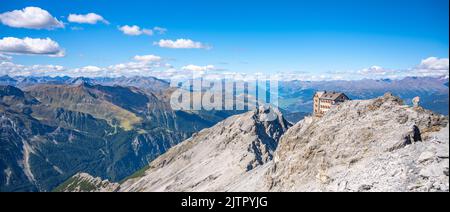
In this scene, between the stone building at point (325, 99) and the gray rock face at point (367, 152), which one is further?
the stone building at point (325, 99)

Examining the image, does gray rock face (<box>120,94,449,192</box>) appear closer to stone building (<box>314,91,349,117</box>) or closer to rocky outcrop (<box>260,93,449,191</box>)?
rocky outcrop (<box>260,93,449,191</box>)

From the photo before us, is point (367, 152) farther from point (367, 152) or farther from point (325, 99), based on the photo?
point (325, 99)

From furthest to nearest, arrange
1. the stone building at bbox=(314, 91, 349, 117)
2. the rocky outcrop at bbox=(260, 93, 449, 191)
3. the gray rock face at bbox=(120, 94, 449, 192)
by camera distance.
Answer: the stone building at bbox=(314, 91, 349, 117), the rocky outcrop at bbox=(260, 93, 449, 191), the gray rock face at bbox=(120, 94, 449, 192)

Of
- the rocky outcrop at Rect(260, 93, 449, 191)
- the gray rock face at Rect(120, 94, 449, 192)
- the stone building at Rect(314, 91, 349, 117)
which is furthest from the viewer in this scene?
the stone building at Rect(314, 91, 349, 117)

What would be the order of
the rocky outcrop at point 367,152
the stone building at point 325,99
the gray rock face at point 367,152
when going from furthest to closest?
the stone building at point 325,99, the rocky outcrop at point 367,152, the gray rock face at point 367,152

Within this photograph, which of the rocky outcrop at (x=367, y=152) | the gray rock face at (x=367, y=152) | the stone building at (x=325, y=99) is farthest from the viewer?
the stone building at (x=325, y=99)

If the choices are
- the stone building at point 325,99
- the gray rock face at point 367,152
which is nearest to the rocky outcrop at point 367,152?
the gray rock face at point 367,152

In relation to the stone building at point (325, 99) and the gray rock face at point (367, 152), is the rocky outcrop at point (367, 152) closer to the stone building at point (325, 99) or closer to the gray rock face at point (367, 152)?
the gray rock face at point (367, 152)

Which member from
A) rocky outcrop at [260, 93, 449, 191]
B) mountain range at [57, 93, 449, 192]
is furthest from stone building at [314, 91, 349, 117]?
mountain range at [57, 93, 449, 192]

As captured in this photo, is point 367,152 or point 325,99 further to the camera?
point 325,99

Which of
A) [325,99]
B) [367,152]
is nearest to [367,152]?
[367,152]
